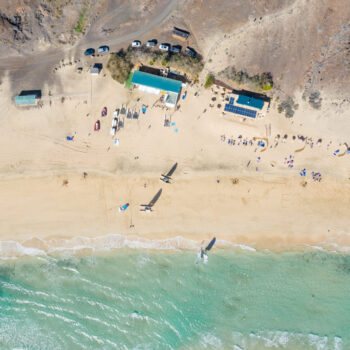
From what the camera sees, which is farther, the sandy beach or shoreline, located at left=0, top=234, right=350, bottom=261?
shoreline, located at left=0, top=234, right=350, bottom=261

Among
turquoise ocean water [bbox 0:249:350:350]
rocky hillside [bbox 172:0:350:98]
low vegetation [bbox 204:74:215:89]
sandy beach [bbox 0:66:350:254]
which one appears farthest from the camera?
turquoise ocean water [bbox 0:249:350:350]

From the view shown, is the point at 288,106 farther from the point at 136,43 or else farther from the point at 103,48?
the point at 103,48

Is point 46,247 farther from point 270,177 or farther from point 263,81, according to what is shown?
point 263,81

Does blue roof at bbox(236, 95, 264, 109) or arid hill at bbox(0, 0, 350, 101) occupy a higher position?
arid hill at bbox(0, 0, 350, 101)

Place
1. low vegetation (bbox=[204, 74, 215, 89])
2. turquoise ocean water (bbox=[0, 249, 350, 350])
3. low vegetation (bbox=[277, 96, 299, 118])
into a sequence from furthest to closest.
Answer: turquoise ocean water (bbox=[0, 249, 350, 350]), low vegetation (bbox=[277, 96, 299, 118]), low vegetation (bbox=[204, 74, 215, 89])

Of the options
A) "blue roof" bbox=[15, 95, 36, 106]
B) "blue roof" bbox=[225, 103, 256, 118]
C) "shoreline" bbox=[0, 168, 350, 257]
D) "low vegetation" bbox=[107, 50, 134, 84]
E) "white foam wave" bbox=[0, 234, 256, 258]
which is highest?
"low vegetation" bbox=[107, 50, 134, 84]

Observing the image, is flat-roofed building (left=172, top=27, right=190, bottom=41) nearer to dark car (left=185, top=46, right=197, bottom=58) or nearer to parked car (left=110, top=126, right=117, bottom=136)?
dark car (left=185, top=46, right=197, bottom=58)

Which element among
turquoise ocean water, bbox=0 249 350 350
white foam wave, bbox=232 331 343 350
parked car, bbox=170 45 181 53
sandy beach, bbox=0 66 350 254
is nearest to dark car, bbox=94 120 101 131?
sandy beach, bbox=0 66 350 254
